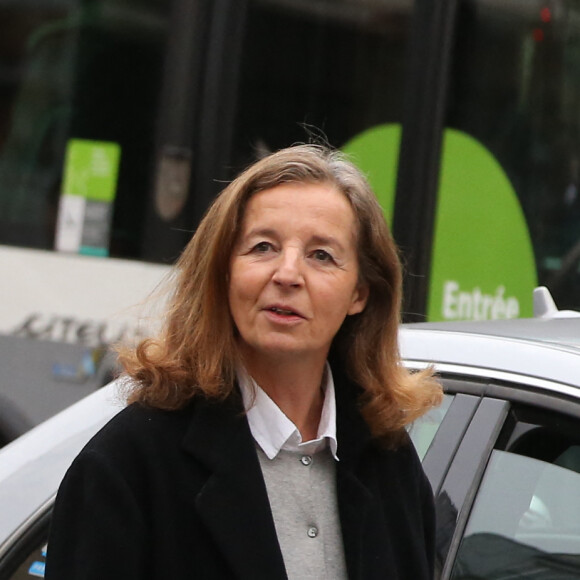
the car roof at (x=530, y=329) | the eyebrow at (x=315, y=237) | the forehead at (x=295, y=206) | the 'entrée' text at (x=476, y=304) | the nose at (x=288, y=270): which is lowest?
the 'entrée' text at (x=476, y=304)

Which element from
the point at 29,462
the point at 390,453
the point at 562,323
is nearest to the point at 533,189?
the point at 562,323

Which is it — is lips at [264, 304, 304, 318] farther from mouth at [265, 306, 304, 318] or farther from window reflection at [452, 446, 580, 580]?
window reflection at [452, 446, 580, 580]

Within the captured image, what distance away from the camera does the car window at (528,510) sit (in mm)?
2344

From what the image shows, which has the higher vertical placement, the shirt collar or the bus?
the bus

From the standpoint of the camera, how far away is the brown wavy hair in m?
1.93

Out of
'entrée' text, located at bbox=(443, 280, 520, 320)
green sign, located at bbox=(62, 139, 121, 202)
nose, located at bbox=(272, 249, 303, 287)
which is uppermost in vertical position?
green sign, located at bbox=(62, 139, 121, 202)

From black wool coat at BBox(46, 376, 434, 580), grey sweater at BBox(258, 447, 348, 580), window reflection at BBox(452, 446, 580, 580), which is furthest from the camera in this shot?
window reflection at BBox(452, 446, 580, 580)

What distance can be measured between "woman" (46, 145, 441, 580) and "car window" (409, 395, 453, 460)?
0.35 m

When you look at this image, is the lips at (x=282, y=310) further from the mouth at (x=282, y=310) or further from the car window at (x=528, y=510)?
the car window at (x=528, y=510)

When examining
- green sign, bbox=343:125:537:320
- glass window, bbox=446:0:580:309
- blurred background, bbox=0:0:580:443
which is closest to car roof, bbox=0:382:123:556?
blurred background, bbox=0:0:580:443

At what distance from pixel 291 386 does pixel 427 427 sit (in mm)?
596

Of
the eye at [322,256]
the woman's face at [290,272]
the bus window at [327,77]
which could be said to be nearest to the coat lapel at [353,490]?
the woman's face at [290,272]

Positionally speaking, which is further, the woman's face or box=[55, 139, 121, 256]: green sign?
box=[55, 139, 121, 256]: green sign

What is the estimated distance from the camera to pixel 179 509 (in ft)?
5.96
